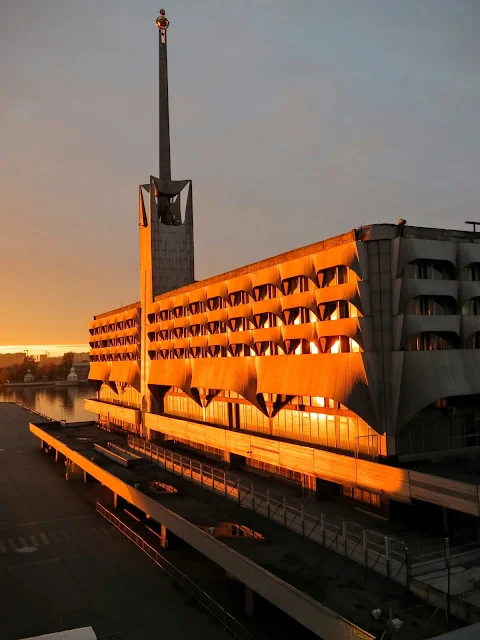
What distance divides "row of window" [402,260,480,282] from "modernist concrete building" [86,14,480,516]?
8 centimetres

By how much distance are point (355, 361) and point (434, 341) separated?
18.5 feet

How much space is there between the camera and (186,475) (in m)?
51.6

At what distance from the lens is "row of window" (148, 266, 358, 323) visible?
40.4m

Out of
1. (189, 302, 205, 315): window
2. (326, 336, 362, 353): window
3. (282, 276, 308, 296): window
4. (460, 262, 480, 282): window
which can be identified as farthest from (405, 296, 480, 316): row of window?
(189, 302, 205, 315): window

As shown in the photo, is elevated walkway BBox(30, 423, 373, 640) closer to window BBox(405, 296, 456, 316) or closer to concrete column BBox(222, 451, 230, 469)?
concrete column BBox(222, 451, 230, 469)

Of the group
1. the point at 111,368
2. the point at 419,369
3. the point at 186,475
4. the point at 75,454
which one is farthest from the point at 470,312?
the point at 111,368

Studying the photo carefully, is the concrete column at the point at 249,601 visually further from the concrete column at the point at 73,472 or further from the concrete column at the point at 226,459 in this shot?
the concrete column at the point at 73,472

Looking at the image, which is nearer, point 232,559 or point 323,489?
point 232,559

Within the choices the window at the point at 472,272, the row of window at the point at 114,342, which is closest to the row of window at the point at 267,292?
the window at the point at 472,272

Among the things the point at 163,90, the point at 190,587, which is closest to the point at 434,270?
the point at 190,587

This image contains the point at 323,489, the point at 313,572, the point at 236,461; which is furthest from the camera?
the point at 236,461

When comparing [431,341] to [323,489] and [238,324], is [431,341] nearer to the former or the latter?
[323,489]

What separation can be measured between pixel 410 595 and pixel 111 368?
Result: 73.2 metres

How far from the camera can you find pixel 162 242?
79312 millimetres
